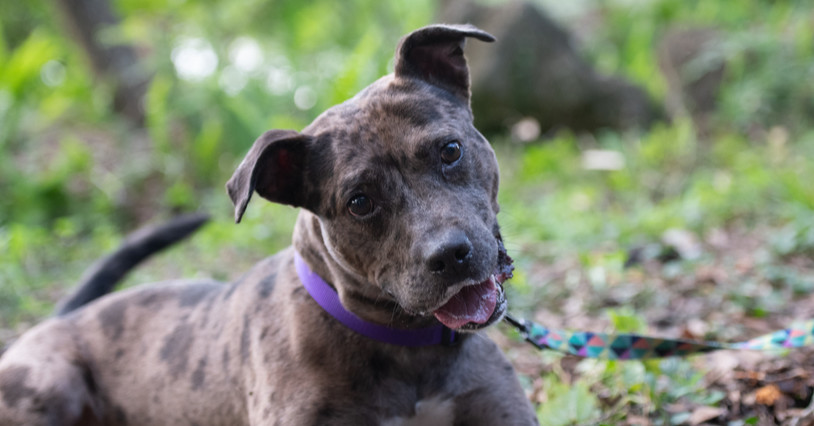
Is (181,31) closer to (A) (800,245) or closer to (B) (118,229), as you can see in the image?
(B) (118,229)

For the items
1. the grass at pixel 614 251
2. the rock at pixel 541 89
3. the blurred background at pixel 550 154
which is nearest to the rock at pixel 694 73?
the blurred background at pixel 550 154

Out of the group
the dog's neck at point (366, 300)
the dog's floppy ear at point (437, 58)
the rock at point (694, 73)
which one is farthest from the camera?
the rock at point (694, 73)

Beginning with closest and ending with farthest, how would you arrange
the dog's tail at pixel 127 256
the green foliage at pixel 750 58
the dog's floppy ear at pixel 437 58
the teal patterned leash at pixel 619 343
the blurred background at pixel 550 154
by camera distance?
the dog's floppy ear at pixel 437 58 → the teal patterned leash at pixel 619 343 → the dog's tail at pixel 127 256 → the blurred background at pixel 550 154 → the green foliage at pixel 750 58

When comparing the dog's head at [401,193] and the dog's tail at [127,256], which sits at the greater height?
the dog's head at [401,193]

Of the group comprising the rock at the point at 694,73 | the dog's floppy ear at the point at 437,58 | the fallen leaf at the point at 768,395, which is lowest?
the rock at the point at 694,73

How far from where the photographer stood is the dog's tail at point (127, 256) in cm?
→ 447

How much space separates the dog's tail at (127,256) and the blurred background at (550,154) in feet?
5.06

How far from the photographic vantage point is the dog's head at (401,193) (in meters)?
2.83

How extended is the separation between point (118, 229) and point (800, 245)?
824 centimetres

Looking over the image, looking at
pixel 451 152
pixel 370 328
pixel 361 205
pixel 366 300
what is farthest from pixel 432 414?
pixel 451 152

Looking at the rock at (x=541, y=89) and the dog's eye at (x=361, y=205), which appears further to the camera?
the rock at (x=541, y=89)

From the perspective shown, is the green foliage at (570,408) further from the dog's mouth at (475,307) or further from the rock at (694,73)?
the rock at (694,73)

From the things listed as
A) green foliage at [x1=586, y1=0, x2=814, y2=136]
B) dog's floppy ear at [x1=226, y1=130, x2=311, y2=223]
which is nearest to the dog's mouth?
dog's floppy ear at [x1=226, y1=130, x2=311, y2=223]

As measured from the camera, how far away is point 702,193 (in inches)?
291
